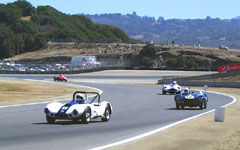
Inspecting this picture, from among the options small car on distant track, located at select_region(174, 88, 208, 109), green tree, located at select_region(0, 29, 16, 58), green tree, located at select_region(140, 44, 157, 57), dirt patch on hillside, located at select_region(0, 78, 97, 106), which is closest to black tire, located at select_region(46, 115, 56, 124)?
dirt patch on hillside, located at select_region(0, 78, 97, 106)

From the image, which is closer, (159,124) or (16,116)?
(159,124)

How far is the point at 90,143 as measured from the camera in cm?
1306

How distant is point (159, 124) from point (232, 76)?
5076cm

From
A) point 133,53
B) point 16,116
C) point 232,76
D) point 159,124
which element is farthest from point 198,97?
point 133,53

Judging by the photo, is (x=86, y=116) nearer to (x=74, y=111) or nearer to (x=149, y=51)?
(x=74, y=111)

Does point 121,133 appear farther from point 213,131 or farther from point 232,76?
point 232,76

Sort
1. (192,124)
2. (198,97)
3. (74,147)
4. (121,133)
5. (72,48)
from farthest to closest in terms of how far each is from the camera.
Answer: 1. (72,48)
2. (198,97)
3. (192,124)
4. (121,133)
5. (74,147)

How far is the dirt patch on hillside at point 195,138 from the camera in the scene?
1252 cm

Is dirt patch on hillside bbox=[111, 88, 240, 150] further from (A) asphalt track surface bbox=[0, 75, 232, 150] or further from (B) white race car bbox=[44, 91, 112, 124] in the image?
(B) white race car bbox=[44, 91, 112, 124]

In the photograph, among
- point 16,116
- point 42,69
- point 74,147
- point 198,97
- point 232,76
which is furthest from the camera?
point 42,69

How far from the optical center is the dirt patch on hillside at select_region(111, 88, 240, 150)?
1252cm

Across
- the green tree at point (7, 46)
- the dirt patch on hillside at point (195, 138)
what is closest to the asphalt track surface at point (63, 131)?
the dirt patch on hillside at point (195, 138)

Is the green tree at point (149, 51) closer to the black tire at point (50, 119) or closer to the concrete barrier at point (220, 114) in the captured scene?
the concrete barrier at point (220, 114)

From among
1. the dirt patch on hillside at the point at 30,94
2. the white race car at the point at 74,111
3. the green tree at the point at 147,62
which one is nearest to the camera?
the white race car at the point at 74,111
